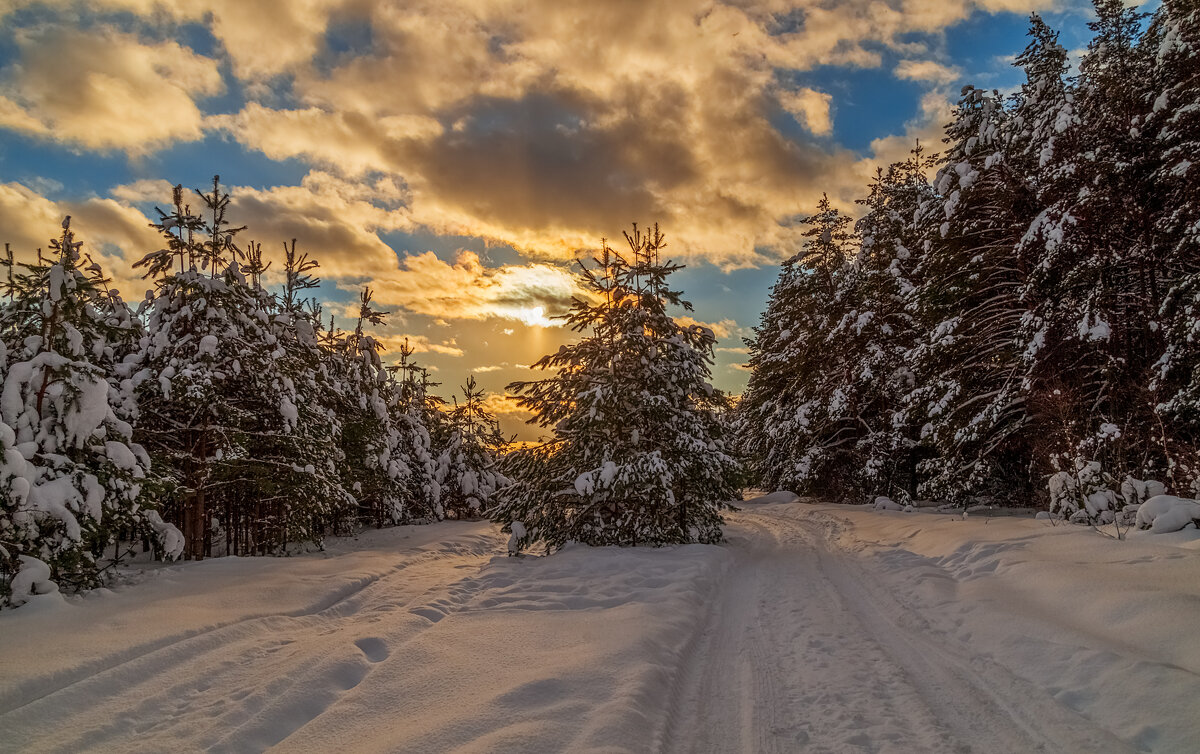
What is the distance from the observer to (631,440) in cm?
1313

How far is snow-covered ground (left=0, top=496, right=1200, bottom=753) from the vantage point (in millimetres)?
4152

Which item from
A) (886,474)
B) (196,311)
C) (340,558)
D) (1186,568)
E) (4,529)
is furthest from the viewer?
(886,474)

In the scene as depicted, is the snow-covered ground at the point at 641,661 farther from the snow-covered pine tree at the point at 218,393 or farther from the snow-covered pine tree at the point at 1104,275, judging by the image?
the snow-covered pine tree at the point at 1104,275

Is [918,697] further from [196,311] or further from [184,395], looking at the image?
[196,311]

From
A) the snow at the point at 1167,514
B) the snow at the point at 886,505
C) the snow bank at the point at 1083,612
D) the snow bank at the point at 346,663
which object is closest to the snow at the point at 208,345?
the snow bank at the point at 346,663

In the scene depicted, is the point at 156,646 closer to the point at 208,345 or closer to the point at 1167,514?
the point at 208,345

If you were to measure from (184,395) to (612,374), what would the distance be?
8.75 meters

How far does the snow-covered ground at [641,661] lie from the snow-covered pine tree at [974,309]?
6900 millimetres

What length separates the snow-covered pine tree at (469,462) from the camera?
2739 cm

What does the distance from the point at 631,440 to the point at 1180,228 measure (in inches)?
458

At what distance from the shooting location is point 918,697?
15.4 feet

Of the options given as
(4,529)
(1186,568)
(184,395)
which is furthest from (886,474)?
(4,529)

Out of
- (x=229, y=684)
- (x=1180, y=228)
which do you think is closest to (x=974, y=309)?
(x=1180, y=228)

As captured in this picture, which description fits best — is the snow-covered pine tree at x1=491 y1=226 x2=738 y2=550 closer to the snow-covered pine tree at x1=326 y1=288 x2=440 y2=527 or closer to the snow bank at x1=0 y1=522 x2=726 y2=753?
the snow bank at x1=0 y1=522 x2=726 y2=753
